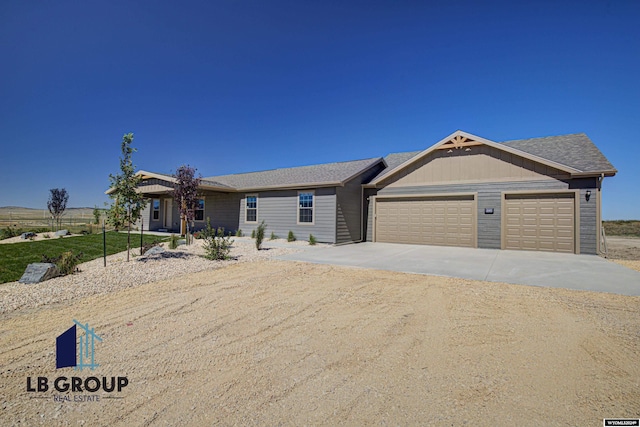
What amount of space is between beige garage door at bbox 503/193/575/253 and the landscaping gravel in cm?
996

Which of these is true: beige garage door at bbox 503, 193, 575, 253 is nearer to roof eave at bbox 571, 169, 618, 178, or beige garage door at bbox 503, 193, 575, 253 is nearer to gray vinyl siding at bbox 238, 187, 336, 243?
roof eave at bbox 571, 169, 618, 178

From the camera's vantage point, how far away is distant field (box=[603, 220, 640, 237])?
23.1 metres

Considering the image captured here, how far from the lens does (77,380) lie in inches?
97.8

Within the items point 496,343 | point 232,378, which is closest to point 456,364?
point 496,343

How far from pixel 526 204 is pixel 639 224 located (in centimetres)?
2676

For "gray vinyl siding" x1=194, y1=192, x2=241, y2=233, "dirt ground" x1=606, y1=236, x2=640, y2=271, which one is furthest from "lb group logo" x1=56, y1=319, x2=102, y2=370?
"gray vinyl siding" x1=194, y1=192, x2=241, y2=233

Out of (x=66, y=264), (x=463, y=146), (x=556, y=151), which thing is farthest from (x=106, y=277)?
(x=556, y=151)

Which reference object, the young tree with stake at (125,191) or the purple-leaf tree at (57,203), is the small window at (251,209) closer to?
the young tree with stake at (125,191)

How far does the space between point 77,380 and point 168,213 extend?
18884 millimetres

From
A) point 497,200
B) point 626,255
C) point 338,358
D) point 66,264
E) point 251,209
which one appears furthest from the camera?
point 251,209

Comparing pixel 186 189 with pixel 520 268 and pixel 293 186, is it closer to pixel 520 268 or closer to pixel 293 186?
pixel 293 186

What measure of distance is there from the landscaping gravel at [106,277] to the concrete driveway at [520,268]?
303cm

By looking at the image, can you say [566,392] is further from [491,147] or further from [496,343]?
[491,147]

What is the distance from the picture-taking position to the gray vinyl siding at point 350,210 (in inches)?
512
